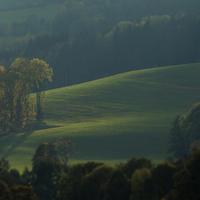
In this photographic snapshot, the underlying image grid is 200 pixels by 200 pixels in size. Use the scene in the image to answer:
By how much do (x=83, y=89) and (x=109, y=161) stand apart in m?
62.2

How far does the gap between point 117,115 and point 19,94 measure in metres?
17.2

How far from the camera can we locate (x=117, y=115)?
156m

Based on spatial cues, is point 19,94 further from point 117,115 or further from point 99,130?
point 117,115

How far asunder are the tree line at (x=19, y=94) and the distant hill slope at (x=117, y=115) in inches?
161

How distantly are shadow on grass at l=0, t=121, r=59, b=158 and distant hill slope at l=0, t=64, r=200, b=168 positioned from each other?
13cm

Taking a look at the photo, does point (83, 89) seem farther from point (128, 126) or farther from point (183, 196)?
point (183, 196)

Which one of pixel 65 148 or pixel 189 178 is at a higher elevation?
pixel 189 178

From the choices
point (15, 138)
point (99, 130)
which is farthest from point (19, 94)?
point (99, 130)

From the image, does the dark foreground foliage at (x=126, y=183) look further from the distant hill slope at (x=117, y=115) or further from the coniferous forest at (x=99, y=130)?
the distant hill slope at (x=117, y=115)

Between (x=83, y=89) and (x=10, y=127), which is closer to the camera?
(x=10, y=127)

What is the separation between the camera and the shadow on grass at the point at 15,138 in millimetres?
128375

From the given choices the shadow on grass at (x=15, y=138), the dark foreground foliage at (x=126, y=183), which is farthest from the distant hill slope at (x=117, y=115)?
the dark foreground foliage at (x=126, y=183)

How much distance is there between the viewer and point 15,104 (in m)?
148

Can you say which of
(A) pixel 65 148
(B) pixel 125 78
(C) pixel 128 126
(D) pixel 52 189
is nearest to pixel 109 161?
(A) pixel 65 148
